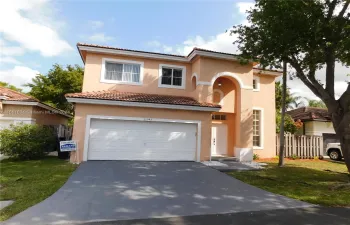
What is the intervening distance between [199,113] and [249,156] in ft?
14.7

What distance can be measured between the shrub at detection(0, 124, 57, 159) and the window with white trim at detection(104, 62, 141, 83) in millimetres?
5319

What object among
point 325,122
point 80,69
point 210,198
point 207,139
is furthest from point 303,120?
point 80,69

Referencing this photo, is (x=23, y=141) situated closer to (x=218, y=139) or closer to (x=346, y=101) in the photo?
(x=218, y=139)

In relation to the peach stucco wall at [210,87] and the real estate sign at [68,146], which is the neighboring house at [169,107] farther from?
the real estate sign at [68,146]

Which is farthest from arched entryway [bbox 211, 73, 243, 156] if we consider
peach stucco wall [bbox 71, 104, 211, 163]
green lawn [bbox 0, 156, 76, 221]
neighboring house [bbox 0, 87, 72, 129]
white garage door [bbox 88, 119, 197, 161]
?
neighboring house [bbox 0, 87, 72, 129]

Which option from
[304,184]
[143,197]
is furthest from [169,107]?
[304,184]

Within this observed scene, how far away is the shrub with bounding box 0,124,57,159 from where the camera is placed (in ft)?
40.4

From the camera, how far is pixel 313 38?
9.19 m

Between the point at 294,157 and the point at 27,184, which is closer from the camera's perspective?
the point at 27,184

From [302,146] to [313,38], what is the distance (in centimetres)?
1062

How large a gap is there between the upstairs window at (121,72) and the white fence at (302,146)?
1161 cm

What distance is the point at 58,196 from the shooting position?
6297 mm

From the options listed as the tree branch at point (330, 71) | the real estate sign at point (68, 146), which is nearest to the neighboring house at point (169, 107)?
the real estate sign at point (68, 146)

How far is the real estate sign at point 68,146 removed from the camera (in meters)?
10.8
